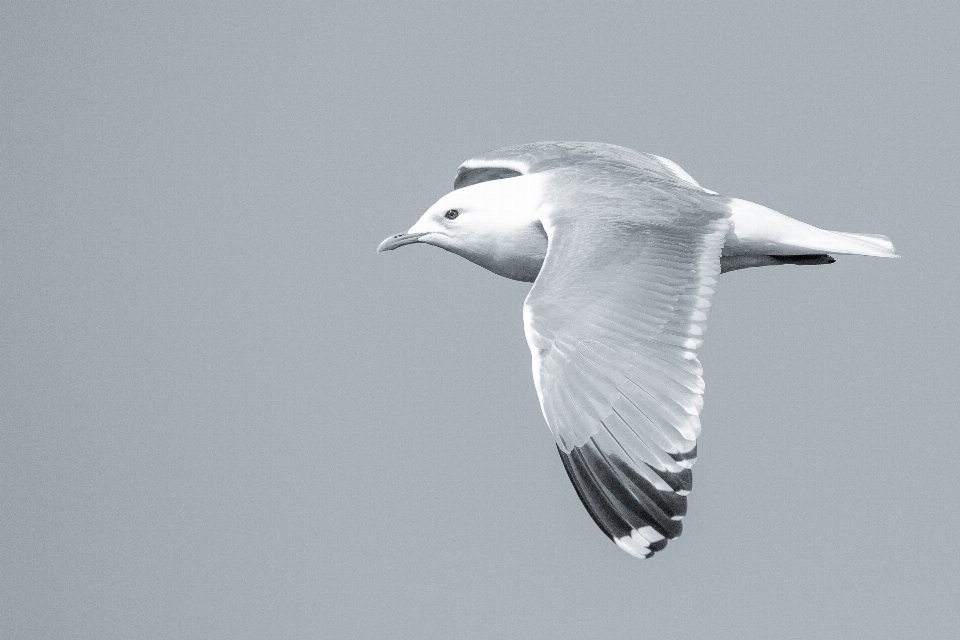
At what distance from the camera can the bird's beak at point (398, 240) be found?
5.62 meters

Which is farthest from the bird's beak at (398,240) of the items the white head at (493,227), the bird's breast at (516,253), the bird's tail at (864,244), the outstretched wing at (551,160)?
the bird's tail at (864,244)

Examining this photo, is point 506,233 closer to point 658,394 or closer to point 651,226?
point 651,226

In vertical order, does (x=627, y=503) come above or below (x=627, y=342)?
below

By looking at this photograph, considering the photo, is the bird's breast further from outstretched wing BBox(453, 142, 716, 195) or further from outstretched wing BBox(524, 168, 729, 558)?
outstretched wing BBox(453, 142, 716, 195)

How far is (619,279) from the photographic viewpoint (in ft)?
15.5

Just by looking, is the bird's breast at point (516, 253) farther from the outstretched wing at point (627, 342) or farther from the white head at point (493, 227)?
the outstretched wing at point (627, 342)

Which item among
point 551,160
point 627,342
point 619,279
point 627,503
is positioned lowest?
point 627,503

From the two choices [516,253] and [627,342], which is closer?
[627,342]

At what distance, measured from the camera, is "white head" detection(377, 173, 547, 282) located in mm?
5328

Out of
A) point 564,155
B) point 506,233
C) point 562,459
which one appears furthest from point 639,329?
point 564,155

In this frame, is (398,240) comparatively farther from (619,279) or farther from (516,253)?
(619,279)

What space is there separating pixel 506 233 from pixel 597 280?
74 cm

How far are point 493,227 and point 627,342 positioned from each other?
3.40 ft

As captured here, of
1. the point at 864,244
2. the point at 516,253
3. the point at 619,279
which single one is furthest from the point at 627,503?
the point at 864,244
